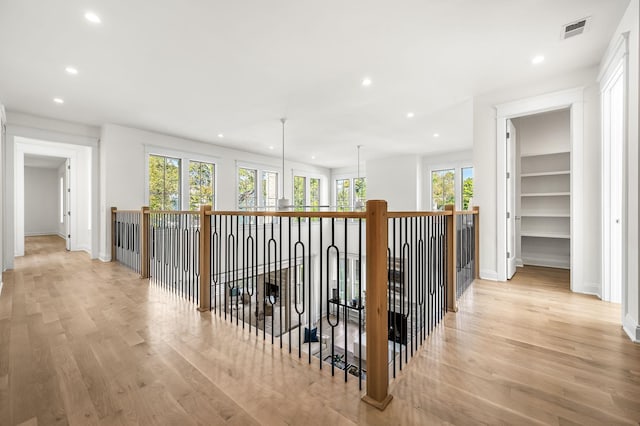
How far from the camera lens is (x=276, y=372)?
1645mm

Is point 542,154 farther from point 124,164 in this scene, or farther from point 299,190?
point 124,164

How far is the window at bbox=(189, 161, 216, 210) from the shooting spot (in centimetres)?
648

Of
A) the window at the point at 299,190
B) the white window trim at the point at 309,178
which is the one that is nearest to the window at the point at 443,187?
the white window trim at the point at 309,178

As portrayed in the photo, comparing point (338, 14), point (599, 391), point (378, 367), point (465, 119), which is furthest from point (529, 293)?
point (338, 14)

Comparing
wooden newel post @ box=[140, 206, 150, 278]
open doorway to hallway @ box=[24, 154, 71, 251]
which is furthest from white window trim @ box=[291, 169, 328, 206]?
open doorway to hallway @ box=[24, 154, 71, 251]

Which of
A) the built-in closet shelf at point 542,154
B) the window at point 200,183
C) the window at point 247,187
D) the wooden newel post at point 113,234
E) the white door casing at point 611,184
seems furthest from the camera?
the window at point 247,187

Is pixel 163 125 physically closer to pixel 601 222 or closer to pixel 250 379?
pixel 250 379

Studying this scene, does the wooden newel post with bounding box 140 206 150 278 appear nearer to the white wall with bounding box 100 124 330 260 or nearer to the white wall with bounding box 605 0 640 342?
the white wall with bounding box 100 124 330 260

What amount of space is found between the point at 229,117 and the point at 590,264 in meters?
5.60

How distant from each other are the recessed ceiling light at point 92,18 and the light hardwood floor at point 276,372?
265 centimetres

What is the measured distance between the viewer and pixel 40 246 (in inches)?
270

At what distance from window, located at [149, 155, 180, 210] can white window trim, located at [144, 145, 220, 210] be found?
0.10 m

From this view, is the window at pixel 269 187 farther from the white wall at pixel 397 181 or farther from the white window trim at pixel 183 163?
the white wall at pixel 397 181

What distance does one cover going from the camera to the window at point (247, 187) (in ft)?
25.4
